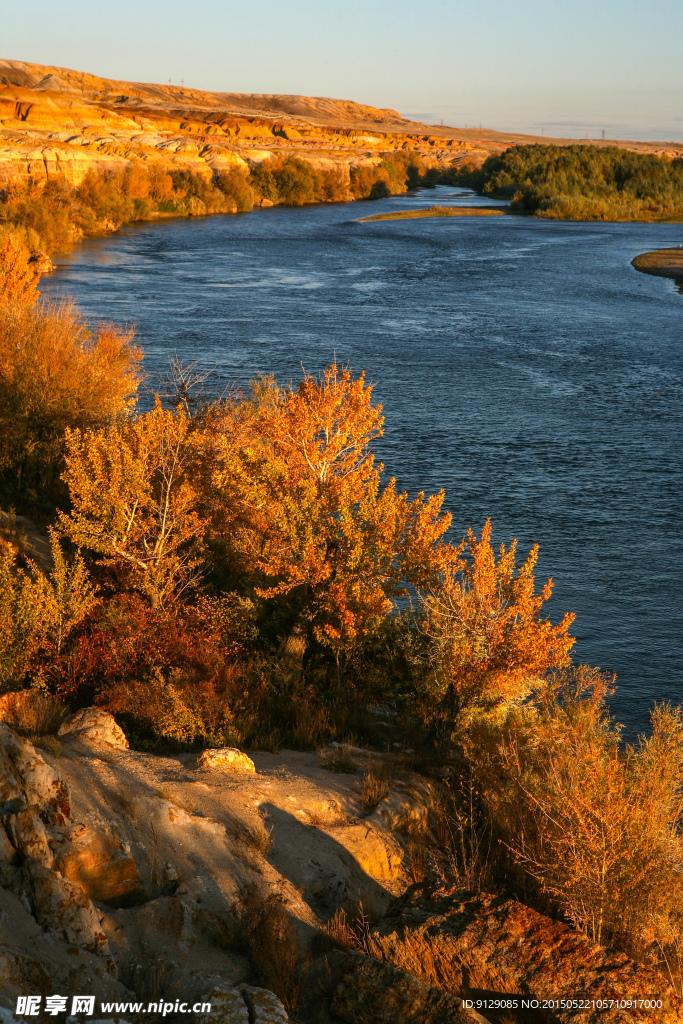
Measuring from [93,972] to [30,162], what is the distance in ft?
274

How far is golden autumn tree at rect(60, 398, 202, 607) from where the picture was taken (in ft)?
52.2

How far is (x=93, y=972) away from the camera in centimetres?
715

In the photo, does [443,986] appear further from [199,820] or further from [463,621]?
[463,621]

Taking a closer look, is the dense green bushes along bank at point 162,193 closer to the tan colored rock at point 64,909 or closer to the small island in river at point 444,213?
the small island in river at point 444,213

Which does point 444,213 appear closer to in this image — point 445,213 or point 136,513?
point 445,213

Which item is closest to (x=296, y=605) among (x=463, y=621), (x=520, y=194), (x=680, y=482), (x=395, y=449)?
Result: (x=463, y=621)

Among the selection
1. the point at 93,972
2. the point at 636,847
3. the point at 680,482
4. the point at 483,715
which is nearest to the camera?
the point at 93,972

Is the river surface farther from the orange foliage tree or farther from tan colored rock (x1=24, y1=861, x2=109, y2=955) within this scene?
tan colored rock (x1=24, y1=861, x2=109, y2=955)

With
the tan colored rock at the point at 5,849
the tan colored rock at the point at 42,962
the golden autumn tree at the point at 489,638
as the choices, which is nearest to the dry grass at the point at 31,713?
the tan colored rock at the point at 5,849

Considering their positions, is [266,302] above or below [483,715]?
above

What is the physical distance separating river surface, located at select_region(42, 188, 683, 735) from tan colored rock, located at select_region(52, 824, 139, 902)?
10.6 meters

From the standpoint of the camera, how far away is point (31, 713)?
12.0m

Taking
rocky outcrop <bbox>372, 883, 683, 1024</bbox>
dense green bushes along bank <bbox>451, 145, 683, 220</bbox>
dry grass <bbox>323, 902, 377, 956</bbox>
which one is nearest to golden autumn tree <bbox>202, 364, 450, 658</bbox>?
dry grass <bbox>323, 902, 377, 956</bbox>

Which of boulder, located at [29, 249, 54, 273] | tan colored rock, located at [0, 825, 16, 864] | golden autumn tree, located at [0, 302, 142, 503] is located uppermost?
boulder, located at [29, 249, 54, 273]
